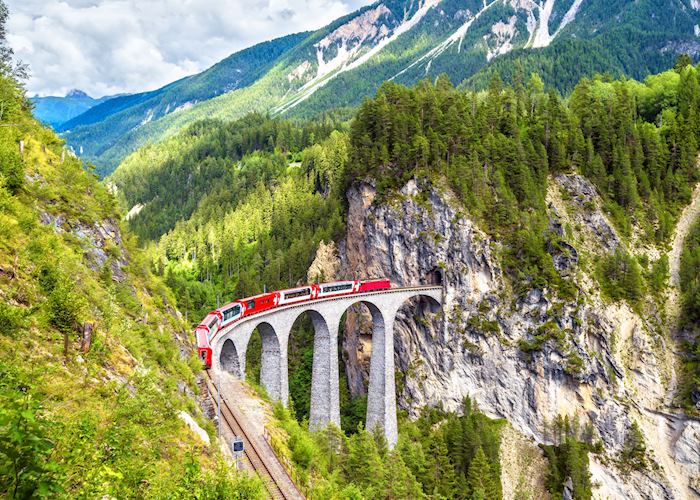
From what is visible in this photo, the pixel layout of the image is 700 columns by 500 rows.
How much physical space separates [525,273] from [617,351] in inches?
517

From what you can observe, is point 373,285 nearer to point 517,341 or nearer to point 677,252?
point 517,341

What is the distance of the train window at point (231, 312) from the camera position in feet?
119

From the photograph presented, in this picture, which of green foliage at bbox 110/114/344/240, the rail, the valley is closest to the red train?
the valley

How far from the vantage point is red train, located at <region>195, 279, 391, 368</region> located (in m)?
29.8

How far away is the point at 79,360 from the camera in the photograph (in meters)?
13.4

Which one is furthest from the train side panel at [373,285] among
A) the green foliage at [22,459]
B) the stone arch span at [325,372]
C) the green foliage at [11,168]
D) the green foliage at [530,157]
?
the green foliage at [22,459]

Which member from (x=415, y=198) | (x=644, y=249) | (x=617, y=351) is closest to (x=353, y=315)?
(x=415, y=198)

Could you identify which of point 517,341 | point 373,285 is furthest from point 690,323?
point 373,285

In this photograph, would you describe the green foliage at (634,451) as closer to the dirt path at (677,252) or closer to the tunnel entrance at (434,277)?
the dirt path at (677,252)

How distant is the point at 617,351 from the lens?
53.5 metres

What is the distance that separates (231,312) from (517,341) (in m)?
34.4

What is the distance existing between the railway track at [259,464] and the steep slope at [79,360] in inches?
109

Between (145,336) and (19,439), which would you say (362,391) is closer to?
(145,336)

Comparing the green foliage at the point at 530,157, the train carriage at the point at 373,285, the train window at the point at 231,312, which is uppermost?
the green foliage at the point at 530,157
